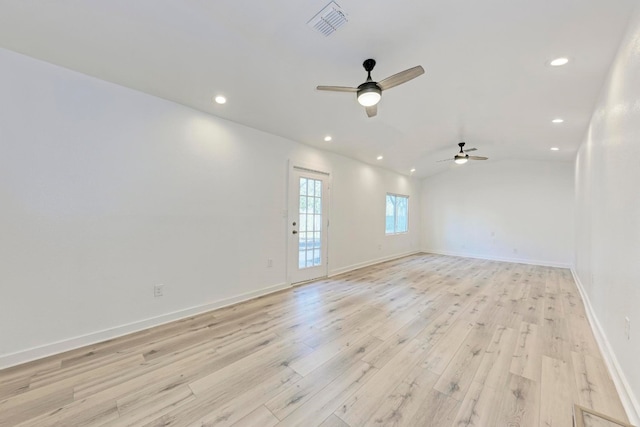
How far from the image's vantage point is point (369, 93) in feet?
7.46

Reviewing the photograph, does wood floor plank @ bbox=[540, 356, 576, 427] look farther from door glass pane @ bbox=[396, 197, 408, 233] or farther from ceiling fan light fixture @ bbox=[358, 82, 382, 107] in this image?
door glass pane @ bbox=[396, 197, 408, 233]

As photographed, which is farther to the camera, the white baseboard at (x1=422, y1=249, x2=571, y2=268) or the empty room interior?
the white baseboard at (x1=422, y1=249, x2=571, y2=268)

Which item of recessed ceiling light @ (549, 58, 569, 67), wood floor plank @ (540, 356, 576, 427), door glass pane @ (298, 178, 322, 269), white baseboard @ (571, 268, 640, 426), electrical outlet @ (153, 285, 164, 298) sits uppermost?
recessed ceiling light @ (549, 58, 569, 67)

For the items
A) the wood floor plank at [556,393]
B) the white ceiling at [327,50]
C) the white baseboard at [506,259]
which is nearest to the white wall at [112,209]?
the white ceiling at [327,50]

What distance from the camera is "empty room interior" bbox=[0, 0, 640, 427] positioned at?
5.76 feet

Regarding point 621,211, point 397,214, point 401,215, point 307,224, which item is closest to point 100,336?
point 307,224

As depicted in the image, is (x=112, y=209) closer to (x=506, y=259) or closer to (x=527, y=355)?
(x=527, y=355)

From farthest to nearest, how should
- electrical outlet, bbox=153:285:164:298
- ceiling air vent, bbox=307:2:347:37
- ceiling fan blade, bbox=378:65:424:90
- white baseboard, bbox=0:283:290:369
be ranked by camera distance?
electrical outlet, bbox=153:285:164:298, white baseboard, bbox=0:283:290:369, ceiling fan blade, bbox=378:65:424:90, ceiling air vent, bbox=307:2:347:37

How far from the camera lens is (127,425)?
60.1 inches

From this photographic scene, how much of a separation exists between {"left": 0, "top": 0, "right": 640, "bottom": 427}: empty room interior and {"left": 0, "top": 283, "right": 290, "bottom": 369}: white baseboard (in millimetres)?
14

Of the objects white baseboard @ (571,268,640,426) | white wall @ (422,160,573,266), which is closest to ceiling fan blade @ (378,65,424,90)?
white baseboard @ (571,268,640,426)

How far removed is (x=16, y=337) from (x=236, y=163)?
268 centimetres

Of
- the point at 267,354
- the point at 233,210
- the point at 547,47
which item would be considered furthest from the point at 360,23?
the point at 267,354

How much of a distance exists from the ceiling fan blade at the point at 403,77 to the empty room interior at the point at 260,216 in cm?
3
